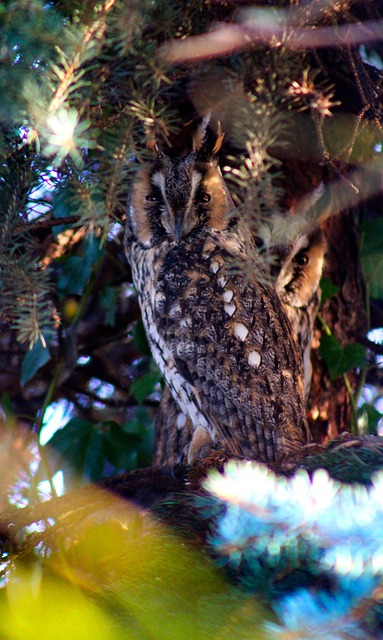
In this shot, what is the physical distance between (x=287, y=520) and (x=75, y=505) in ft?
2.04

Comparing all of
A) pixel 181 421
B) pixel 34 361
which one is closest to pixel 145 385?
pixel 181 421

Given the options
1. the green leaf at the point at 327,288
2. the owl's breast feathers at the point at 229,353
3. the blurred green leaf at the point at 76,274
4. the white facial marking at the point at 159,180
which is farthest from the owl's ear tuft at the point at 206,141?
the green leaf at the point at 327,288

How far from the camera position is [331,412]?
199 cm

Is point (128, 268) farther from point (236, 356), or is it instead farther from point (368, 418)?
point (368, 418)

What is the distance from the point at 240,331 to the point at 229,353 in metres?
0.06

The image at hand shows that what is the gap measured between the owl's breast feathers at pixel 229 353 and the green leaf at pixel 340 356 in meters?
0.25

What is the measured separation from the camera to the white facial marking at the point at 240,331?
1.63 metres

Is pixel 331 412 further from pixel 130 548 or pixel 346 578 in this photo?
pixel 346 578

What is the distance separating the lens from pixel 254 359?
162 centimetres

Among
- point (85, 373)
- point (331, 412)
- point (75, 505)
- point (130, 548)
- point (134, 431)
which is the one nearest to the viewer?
point (130, 548)

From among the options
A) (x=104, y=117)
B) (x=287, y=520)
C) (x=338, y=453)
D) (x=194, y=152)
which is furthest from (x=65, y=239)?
(x=287, y=520)

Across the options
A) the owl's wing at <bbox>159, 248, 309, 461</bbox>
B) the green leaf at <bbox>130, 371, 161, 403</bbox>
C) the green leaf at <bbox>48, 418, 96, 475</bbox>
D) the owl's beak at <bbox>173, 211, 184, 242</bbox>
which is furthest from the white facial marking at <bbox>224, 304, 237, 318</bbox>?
the green leaf at <bbox>48, 418, 96, 475</bbox>

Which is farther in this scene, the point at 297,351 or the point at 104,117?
the point at 297,351

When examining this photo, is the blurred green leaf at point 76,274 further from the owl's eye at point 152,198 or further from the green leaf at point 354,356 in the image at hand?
the green leaf at point 354,356
